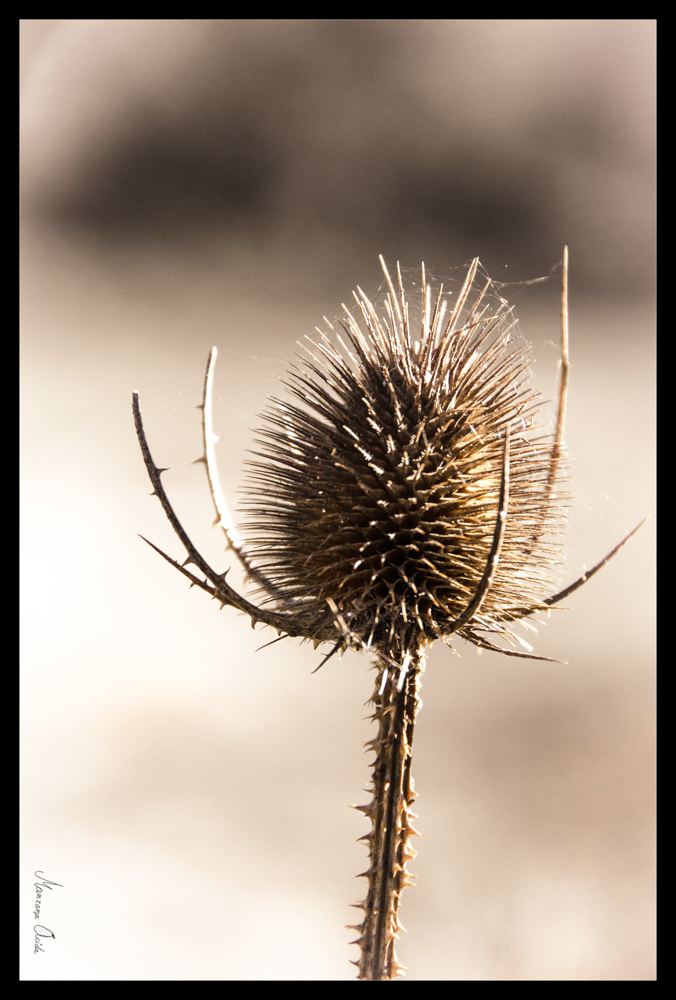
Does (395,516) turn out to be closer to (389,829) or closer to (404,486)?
(404,486)

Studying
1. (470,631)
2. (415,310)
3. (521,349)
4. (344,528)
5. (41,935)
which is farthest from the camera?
(41,935)

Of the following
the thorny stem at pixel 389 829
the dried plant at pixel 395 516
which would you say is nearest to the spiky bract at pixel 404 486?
the dried plant at pixel 395 516

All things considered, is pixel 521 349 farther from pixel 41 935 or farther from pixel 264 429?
pixel 41 935

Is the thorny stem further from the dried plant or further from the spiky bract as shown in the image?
the spiky bract

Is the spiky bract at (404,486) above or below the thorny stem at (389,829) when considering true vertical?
above

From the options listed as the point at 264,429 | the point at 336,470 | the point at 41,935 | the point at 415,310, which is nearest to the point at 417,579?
the point at 336,470

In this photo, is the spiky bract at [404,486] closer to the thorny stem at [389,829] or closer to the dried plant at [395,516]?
the dried plant at [395,516]
